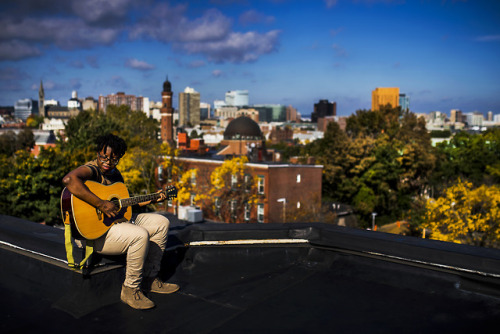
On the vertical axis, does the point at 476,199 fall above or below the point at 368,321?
below

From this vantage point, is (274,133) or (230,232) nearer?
→ (230,232)

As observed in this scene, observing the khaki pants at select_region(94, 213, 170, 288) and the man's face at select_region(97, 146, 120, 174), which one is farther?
the man's face at select_region(97, 146, 120, 174)

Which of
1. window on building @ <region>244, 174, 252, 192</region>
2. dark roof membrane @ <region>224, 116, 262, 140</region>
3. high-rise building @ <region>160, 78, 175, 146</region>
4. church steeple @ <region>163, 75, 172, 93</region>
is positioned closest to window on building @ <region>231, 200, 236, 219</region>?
window on building @ <region>244, 174, 252, 192</region>

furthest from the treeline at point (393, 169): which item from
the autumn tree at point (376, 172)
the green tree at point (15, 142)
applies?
the green tree at point (15, 142)

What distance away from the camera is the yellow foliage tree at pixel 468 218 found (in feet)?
77.2

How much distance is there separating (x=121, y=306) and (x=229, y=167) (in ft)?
101

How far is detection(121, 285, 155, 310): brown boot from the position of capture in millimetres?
4031

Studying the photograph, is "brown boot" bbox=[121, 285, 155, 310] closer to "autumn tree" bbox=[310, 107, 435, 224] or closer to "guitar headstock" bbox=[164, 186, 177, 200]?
"guitar headstock" bbox=[164, 186, 177, 200]

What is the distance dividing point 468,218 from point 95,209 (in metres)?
24.6

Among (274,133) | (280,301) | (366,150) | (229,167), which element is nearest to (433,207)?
(229,167)

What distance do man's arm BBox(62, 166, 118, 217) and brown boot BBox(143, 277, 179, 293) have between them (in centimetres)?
95

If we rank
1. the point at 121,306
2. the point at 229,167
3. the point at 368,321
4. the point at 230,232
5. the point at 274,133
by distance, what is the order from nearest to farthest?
the point at 368,321 < the point at 121,306 < the point at 230,232 < the point at 229,167 < the point at 274,133

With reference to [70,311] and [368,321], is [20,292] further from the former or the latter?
[368,321]

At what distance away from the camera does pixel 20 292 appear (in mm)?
4367
